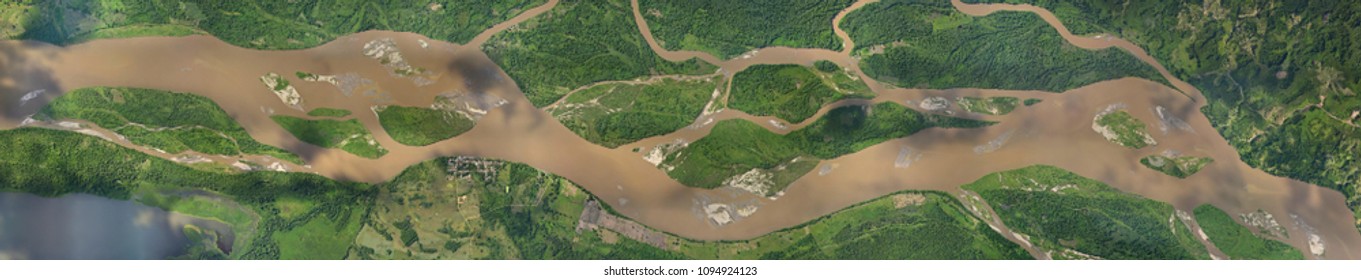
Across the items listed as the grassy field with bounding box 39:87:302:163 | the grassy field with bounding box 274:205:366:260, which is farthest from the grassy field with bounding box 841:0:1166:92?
the grassy field with bounding box 39:87:302:163

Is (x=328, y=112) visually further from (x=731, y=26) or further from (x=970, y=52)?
(x=970, y=52)

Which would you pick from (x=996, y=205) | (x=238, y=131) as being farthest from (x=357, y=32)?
(x=996, y=205)

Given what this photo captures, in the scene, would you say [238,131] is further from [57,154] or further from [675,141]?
[675,141]

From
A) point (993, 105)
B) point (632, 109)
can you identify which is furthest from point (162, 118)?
point (993, 105)

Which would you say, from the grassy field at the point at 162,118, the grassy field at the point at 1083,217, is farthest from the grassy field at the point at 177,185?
the grassy field at the point at 1083,217

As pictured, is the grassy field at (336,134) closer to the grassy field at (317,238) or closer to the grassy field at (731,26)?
the grassy field at (317,238)

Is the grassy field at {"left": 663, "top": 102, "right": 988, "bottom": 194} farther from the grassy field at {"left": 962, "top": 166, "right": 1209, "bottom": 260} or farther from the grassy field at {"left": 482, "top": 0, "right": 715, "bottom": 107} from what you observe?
the grassy field at {"left": 962, "top": 166, "right": 1209, "bottom": 260}
